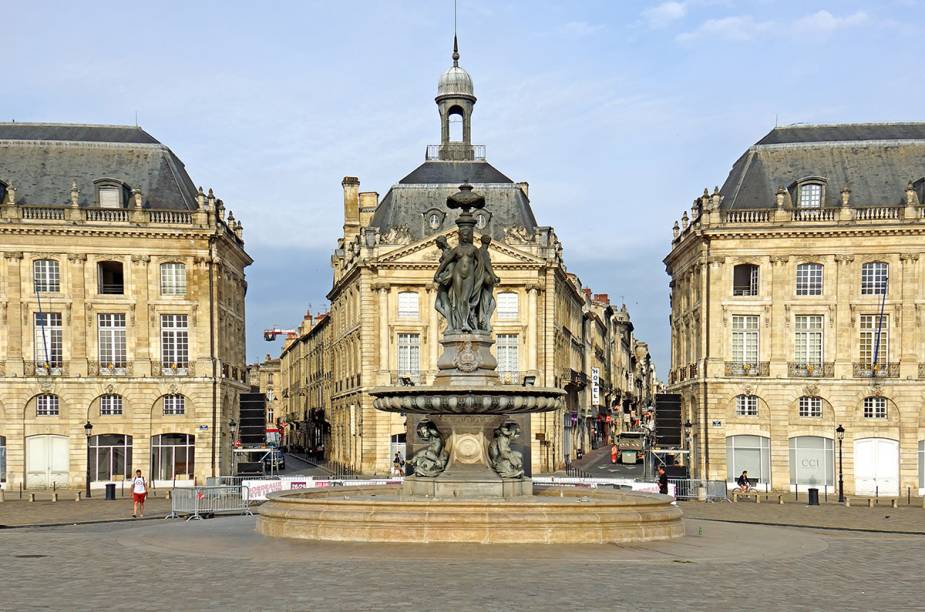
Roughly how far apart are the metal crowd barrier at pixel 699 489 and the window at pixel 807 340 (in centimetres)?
1260

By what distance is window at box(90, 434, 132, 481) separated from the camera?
56.8 meters

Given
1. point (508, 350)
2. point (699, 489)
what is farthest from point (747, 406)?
point (508, 350)

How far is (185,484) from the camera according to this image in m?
57.4

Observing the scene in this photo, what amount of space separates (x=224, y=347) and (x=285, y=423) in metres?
77.8

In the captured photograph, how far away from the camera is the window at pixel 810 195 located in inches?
2293

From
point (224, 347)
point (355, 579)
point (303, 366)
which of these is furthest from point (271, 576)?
point (303, 366)

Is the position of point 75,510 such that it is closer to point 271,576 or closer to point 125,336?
point 125,336

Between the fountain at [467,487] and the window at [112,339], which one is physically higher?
the window at [112,339]

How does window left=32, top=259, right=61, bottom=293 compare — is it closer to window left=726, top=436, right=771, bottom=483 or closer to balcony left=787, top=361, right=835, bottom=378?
window left=726, top=436, right=771, bottom=483

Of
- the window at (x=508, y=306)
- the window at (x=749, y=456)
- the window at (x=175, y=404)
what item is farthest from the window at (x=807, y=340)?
the window at (x=175, y=404)

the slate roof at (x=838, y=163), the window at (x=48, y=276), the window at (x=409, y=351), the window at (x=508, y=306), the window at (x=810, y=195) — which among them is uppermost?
the slate roof at (x=838, y=163)

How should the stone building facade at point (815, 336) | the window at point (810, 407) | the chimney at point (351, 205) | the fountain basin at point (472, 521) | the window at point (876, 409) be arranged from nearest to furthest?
the fountain basin at point (472, 521), the stone building facade at point (815, 336), the window at point (876, 409), the window at point (810, 407), the chimney at point (351, 205)

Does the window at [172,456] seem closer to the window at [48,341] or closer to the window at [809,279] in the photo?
the window at [48,341]

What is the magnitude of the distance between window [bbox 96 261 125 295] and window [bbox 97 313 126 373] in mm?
1291
